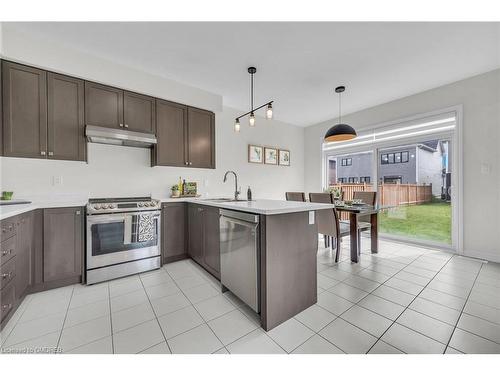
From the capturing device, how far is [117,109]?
8.66 feet

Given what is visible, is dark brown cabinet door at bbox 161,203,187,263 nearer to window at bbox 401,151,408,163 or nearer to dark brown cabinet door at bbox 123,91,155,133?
dark brown cabinet door at bbox 123,91,155,133

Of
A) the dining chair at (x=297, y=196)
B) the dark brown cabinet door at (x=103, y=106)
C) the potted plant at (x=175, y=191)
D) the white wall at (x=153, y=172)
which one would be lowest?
the dining chair at (x=297, y=196)

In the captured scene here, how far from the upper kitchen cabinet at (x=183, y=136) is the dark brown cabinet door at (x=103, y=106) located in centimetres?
48

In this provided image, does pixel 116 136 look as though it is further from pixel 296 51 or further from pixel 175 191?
pixel 296 51

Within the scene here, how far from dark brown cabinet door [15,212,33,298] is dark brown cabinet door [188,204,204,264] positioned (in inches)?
62.4

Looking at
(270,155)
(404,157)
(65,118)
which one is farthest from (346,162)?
(65,118)

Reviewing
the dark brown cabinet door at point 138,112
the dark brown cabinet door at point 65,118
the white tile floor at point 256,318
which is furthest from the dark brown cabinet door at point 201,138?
the white tile floor at point 256,318

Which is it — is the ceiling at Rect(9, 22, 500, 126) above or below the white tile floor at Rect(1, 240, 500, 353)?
above

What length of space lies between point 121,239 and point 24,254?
78 cm

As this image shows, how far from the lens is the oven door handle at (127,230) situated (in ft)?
7.97

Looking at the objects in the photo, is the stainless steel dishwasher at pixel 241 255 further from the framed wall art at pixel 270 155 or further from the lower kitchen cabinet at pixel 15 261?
the framed wall art at pixel 270 155

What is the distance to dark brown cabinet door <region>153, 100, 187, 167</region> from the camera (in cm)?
297

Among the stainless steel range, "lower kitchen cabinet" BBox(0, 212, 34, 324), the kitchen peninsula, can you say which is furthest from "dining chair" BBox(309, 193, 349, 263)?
"lower kitchen cabinet" BBox(0, 212, 34, 324)

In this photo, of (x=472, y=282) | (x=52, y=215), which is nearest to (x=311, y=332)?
(x=472, y=282)
